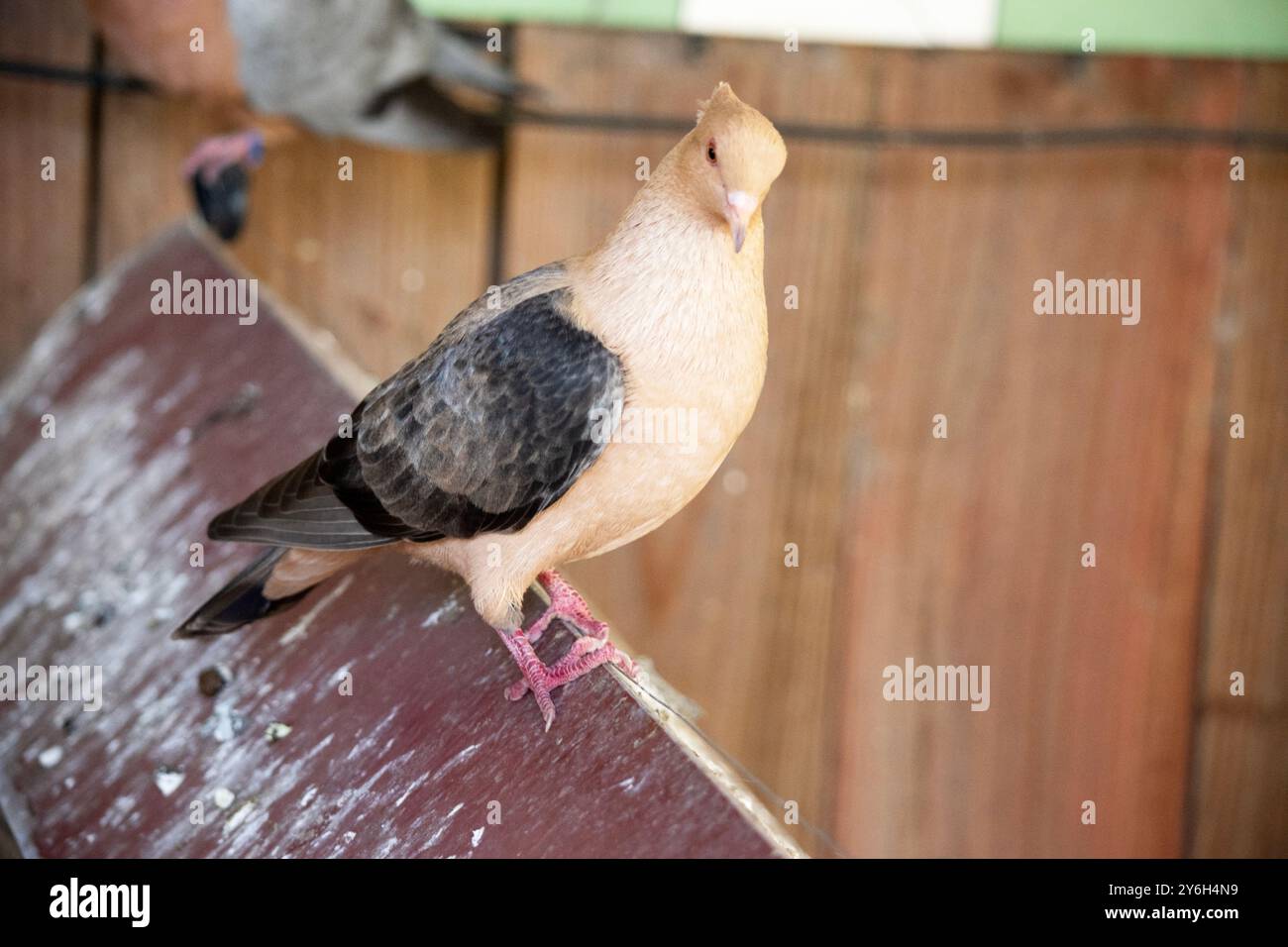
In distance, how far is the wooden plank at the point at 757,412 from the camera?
8.05 ft

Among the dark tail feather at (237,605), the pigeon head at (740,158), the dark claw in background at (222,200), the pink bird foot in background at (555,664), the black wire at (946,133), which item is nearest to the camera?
the pigeon head at (740,158)

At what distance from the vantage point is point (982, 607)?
2574 mm

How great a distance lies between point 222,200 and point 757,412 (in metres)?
1.01

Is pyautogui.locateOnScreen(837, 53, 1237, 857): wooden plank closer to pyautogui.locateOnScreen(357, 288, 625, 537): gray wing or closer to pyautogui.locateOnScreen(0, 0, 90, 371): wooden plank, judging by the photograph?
pyautogui.locateOnScreen(357, 288, 625, 537): gray wing

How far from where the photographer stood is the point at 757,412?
8.18ft

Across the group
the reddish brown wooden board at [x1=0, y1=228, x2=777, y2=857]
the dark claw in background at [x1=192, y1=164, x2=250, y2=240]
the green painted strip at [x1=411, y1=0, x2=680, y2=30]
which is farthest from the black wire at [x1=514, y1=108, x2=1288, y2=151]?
the reddish brown wooden board at [x1=0, y1=228, x2=777, y2=857]

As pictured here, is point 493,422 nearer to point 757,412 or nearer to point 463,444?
point 463,444

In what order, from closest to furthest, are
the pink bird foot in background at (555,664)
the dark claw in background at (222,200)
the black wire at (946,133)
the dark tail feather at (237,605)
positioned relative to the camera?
the pink bird foot in background at (555,664) → the dark tail feather at (237,605) → the black wire at (946,133) → the dark claw in background at (222,200)

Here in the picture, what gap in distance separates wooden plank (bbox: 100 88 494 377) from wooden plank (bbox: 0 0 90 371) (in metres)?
0.06

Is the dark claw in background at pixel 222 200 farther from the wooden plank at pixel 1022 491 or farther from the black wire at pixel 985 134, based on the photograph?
the wooden plank at pixel 1022 491

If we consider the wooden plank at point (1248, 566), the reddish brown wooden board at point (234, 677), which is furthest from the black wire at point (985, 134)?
the reddish brown wooden board at point (234, 677)

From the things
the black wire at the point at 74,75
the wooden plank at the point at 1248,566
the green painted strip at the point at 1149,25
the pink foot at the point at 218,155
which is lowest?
the wooden plank at the point at 1248,566

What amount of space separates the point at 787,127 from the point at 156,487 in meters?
1.20
